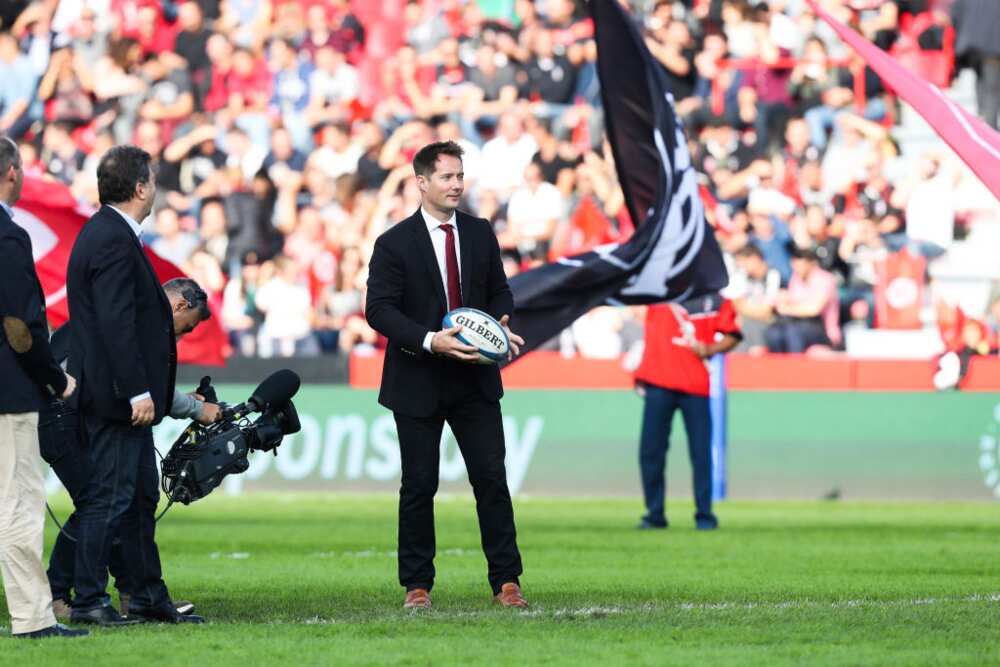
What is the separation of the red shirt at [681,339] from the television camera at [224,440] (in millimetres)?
7612

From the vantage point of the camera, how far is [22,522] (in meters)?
7.64

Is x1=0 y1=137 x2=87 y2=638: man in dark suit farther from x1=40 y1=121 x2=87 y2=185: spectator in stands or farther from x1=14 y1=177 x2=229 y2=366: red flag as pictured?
x1=40 y1=121 x2=87 y2=185: spectator in stands

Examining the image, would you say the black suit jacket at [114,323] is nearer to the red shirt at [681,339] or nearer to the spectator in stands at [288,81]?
the red shirt at [681,339]

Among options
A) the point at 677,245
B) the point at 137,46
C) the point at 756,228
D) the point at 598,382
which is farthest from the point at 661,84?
the point at 137,46

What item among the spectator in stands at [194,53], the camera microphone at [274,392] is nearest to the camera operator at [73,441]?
the camera microphone at [274,392]

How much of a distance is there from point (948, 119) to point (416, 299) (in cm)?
359

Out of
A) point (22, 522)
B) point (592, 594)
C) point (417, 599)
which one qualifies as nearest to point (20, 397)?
point (22, 522)

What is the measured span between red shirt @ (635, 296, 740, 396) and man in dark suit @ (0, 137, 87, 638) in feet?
30.1

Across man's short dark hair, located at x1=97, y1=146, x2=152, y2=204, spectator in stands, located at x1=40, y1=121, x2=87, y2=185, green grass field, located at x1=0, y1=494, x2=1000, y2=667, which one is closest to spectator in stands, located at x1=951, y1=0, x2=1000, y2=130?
green grass field, located at x1=0, y1=494, x2=1000, y2=667

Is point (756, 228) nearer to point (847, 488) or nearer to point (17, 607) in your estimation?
point (847, 488)

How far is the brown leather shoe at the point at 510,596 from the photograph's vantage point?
9.19m

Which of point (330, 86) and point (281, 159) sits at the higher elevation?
point (330, 86)

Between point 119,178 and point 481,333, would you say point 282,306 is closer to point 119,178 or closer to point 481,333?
point 481,333

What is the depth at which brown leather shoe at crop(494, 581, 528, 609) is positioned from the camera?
9.19 meters
